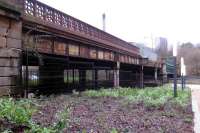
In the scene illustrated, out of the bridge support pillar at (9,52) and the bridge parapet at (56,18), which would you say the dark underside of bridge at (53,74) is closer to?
the bridge support pillar at (9,52)

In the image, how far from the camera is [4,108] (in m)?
7.06

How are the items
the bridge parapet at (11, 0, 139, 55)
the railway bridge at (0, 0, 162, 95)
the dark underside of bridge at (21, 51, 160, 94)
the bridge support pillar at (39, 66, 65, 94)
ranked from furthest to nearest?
the bridge support pillar at (39, 66, 65, 94)
the dark underside of bridge at (21, 51, 160, 94)
the bridge parapet at (11, 0, 139, 55)
the railway bridge at (0, 0, 162, 95)

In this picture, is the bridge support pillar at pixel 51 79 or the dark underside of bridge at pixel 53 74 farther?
the bridge support pillar at pixel 51 79

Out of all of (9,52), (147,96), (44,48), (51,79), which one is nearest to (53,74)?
(51,79)

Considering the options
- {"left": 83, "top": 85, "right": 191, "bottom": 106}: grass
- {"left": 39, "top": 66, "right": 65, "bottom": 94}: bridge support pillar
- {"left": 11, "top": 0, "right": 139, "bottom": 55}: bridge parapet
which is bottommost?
{"left": 83, "top": 85, "right": 191, "bottom": 106}: grass

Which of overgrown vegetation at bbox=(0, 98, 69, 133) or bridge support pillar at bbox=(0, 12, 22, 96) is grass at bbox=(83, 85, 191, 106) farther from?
overgrown vegetation at bbox=(0, 98, 69, 133)

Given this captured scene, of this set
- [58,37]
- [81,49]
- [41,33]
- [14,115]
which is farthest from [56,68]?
[14,115]

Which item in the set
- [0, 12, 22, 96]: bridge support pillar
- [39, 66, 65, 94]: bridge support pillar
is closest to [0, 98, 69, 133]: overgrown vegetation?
[0, 12, 22, 96]: bridge support pillar

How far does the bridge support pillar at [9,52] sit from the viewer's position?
12742mm

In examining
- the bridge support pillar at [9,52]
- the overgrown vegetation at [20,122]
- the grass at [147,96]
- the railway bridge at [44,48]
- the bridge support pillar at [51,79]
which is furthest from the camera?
the bridge support pillar at [51,79]

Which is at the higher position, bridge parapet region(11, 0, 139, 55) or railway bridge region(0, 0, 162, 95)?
bridge parapet region(11, 0, 139, 55)

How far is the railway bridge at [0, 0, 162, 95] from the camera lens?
13.2 meters

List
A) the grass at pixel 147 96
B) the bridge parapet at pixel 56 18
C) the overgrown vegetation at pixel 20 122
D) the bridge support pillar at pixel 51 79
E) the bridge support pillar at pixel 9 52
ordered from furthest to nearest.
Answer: the bridge support pillar at pixel 51 79
the bridge parapet at pixel 56 18
the grass at pixel 147 96
the bridge support pillar at pixel 9 52
the overgrown vegetation at pixel 20 122

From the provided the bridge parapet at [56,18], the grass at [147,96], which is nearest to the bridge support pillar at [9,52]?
the bridge parapet at [56,18]
